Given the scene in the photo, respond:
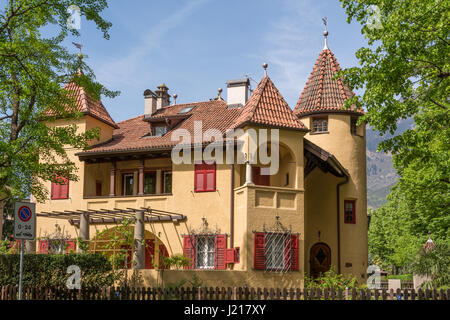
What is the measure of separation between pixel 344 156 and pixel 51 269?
15.7 metres

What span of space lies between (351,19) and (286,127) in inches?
264

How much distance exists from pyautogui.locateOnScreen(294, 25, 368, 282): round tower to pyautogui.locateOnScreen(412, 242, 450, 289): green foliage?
3.27 meters

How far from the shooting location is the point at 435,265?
79.4 ft

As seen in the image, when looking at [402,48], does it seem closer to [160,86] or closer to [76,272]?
[76,272]

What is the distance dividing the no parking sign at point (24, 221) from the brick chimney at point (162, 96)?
63.1 feet

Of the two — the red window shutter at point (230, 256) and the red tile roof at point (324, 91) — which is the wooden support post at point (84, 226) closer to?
the red window shutter at point (230, 256)

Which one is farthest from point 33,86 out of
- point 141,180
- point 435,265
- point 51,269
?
point 435,265

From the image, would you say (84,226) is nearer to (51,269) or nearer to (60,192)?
(60,192)

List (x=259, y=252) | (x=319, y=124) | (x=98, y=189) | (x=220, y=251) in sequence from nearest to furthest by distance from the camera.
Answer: (x=259, y=252) → (x=220, y=251) → (x=98, y=189) → (x=319, y=124)

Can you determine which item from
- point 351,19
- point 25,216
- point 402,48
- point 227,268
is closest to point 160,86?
point 227,268

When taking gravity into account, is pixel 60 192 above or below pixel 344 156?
below

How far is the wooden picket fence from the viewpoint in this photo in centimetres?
1580

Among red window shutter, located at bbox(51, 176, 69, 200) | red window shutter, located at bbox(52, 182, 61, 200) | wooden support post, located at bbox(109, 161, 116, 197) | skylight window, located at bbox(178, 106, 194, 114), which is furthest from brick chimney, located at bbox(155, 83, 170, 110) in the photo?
red window shutter, located at bbox(52, 182, 61, 200)

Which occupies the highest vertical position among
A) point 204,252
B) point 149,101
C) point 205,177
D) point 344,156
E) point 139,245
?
point 149,101
